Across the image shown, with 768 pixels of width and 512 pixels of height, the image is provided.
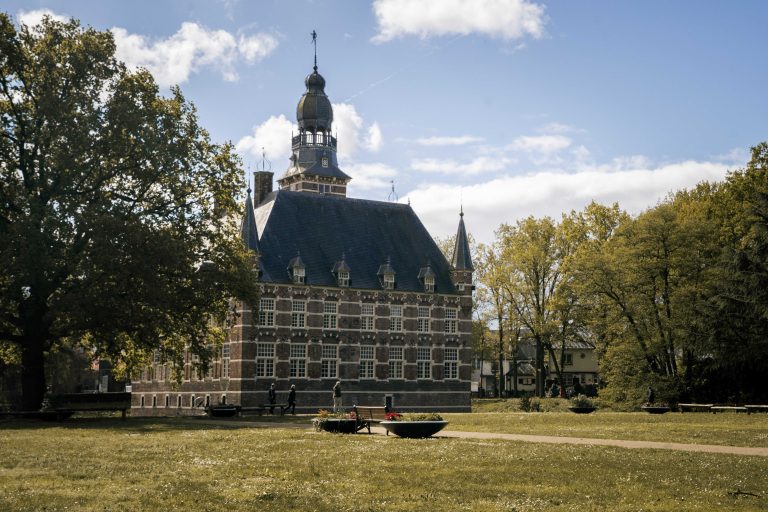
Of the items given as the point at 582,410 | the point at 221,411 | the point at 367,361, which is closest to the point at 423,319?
the point at 367,361

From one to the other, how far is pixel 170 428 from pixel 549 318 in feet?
151

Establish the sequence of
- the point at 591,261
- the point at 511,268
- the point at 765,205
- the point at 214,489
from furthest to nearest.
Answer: the point at 511,268, the point at 591,261, the point at 765,205, the point at 214,489

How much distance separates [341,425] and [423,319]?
4106cm

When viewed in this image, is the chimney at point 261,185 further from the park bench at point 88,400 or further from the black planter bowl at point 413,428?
the black planter bowl at point 413,428

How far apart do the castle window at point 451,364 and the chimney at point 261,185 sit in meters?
20.0

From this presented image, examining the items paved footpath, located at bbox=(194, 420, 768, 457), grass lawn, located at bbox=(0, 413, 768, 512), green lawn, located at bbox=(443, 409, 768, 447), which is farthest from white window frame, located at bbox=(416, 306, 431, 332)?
grass lawn, located at bbox=(0, 413, 768, 512)

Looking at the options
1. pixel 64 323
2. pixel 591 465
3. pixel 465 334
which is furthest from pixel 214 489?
pixel 465 334

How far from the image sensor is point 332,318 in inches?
2598

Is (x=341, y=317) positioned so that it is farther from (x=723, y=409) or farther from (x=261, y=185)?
(x=723, y=409)

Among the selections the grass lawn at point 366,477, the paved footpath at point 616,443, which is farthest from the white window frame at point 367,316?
the grass lawn at point 366,477

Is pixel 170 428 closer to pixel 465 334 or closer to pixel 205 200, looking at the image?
pixel 205 200

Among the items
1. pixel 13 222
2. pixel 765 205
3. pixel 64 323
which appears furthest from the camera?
pixel 765 205

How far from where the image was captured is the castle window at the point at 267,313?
62906mm

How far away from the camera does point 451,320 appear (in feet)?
234
